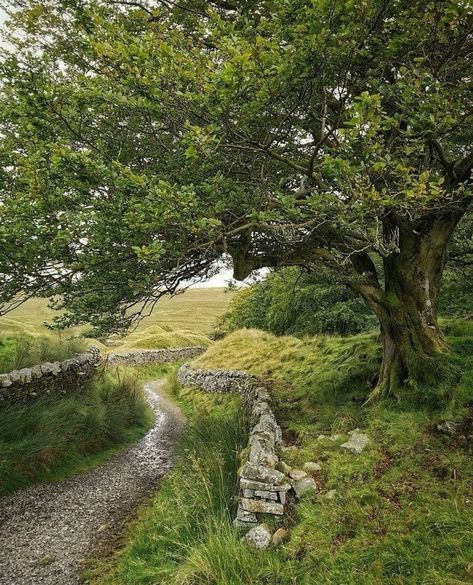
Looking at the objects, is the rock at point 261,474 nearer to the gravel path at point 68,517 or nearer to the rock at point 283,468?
the rock at point 283,468

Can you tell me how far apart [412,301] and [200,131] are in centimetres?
699

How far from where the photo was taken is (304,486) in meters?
6.72

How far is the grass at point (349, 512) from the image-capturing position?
195 inches

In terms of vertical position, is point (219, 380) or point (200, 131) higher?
point (200, 131)

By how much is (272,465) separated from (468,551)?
3.05 m

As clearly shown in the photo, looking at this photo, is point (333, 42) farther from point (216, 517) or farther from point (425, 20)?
point (216, 517)

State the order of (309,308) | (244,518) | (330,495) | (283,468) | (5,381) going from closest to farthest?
(244,518), (330,495), (283,468), (5,381), (309,308)

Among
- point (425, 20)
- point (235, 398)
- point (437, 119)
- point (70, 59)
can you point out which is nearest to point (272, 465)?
point (437, 119)

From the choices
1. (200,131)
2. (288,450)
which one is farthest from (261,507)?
→ (200,131)

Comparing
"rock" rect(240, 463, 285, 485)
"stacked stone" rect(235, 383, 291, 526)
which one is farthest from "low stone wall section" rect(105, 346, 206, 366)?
"rock" rect(240, 463, 285, 485)

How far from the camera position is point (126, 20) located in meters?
8.95

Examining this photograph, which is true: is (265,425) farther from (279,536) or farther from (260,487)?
(279,536)

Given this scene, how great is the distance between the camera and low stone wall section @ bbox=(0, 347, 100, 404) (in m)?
11.2

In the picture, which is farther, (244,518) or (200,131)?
(244,518)
